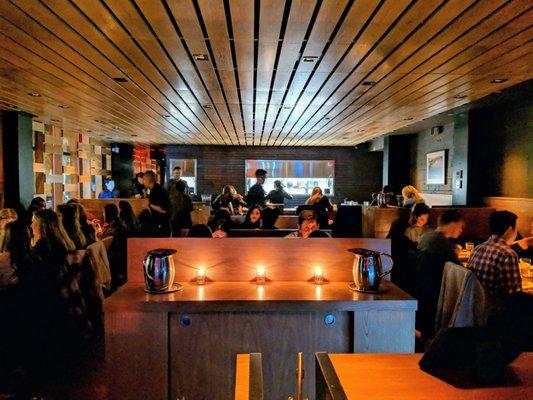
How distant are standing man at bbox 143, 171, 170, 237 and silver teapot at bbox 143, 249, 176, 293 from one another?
386 cm

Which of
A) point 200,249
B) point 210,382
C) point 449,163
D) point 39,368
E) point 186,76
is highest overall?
point 186,76

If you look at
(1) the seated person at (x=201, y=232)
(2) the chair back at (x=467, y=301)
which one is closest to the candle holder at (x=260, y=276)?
(2) the chair back at (x=467, y=301)

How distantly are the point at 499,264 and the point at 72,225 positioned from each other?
3.65m

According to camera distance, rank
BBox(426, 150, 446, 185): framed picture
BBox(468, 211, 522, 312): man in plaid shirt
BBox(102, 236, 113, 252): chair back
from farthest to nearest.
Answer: BBox(426, 150, 446, 185): framed picture, BBox(102, 236, 113, 252): chair back, BBox(468, 211, 522, 312): man in plaid shirt

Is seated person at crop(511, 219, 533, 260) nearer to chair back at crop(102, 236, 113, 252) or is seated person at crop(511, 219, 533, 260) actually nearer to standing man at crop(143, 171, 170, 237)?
chair back at crop(102, 236, 113, 252)

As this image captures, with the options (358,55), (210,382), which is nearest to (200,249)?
(210,382)

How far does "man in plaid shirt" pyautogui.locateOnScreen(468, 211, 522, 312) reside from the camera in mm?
3111

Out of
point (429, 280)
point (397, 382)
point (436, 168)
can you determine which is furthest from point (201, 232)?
point (436, 168)

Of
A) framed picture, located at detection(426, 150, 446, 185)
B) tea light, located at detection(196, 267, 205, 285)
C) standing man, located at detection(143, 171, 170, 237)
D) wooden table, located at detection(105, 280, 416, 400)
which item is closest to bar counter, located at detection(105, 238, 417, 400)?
wooden table, located at detection(105, 280, 416, 400)

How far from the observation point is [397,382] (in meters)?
1.28

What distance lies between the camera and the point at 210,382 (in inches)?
93.3

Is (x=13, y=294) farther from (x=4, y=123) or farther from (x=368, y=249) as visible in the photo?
(x=4, y=123)

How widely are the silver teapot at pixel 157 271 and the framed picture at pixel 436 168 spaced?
790 centimetres

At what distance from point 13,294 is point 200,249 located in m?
1.66
